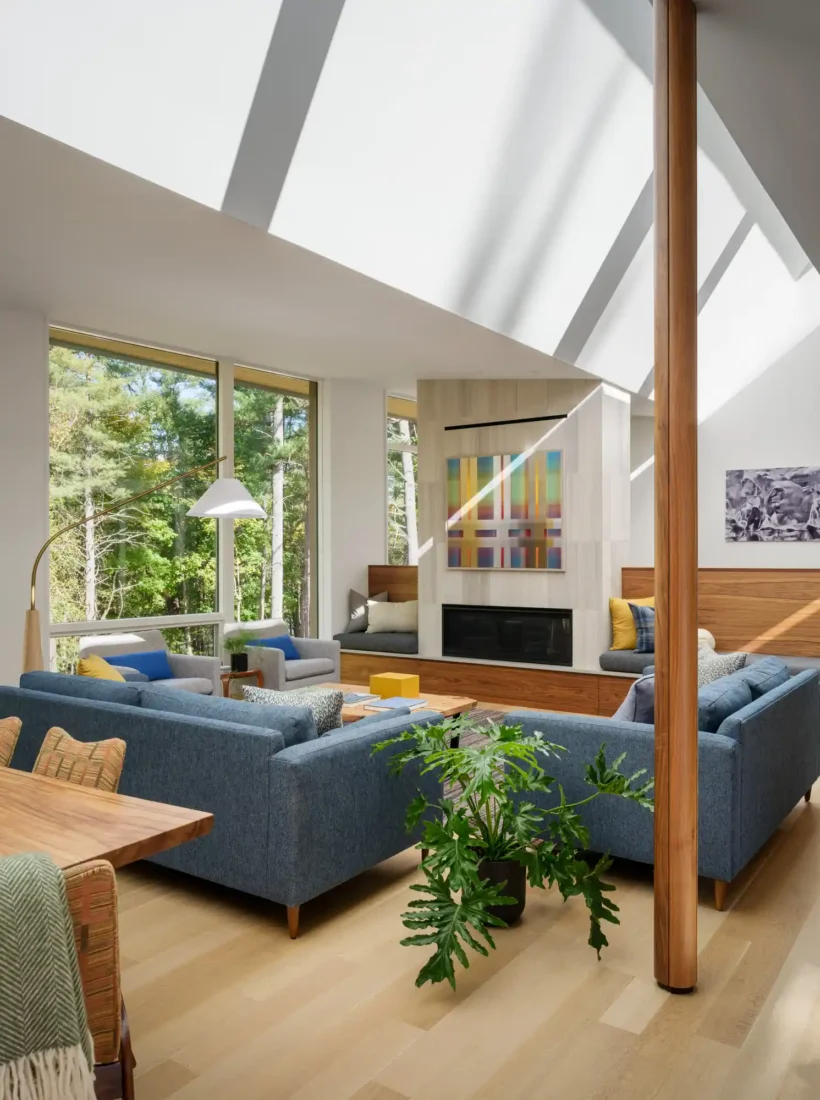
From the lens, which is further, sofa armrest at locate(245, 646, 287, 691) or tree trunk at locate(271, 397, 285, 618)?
tree trunk at locate(271, 397, 285, 618)

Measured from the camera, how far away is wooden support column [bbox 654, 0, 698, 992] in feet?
8.59

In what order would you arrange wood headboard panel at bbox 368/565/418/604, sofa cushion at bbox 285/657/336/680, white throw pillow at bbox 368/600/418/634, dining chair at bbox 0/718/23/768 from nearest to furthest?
1. dining chair at bbox 0/718/23/768
2. sofa cushion at bbox 285/657/336/680
3. white throw pillow at bbox 368/600/418/634
4. wood headboard panel at bbox 368/565/418/604

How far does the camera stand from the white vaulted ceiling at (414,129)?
3.32 metres

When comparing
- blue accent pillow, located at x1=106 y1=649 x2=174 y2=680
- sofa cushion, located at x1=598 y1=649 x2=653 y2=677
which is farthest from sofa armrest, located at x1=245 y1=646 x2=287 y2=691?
sofa cushion, located at x1=598 y1=649 x2=653 y2=677

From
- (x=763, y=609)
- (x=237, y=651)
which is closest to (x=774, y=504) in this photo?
(x=763, y=609)

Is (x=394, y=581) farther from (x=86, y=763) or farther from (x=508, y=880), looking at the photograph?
(x=86, y=763)

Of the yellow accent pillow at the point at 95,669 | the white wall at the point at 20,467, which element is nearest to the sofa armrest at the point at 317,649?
the white wall at the point at 20,467

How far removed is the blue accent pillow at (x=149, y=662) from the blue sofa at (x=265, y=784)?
211 centimetres

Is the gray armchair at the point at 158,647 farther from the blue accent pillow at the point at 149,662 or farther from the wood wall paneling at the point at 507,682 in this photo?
the wood wall paneling at the point at 507,682

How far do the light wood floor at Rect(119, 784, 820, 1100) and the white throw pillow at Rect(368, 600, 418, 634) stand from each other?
490 centimetres

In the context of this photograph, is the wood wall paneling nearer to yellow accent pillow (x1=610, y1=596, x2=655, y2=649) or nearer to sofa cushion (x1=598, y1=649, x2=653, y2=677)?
sofa cushion (x1=598, y1=649, x2=653, y2=677)

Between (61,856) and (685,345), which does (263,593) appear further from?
(61,856)

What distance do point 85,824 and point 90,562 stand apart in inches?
187

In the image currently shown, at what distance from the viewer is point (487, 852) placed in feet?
9.97
